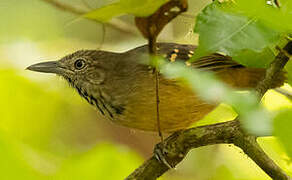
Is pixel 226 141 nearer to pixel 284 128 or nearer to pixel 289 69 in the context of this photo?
pixel 289 69

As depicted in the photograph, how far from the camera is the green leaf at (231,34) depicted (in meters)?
1.11

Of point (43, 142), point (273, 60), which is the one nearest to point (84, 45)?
point (43, 142)

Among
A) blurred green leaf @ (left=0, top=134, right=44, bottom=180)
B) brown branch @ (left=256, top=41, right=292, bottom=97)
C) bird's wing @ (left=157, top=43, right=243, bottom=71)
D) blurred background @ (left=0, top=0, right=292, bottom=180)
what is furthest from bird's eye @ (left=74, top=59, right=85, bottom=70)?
brown branch @ (left=256, top=41, right=292, bottom=97)

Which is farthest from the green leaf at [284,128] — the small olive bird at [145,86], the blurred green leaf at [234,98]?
the small olive bird at [145,86]

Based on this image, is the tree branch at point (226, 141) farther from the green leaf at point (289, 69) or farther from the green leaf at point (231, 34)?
the green leaf at point (231, 34)

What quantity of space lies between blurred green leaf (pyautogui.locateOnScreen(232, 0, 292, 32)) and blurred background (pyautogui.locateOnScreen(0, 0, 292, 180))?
950 millimetres

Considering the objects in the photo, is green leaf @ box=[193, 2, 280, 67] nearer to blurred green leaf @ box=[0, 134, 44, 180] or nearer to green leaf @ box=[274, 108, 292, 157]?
green leaf @ box=[274, 108, 292, 157]

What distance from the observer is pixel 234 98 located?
100 cm

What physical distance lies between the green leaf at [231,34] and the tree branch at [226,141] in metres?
0.33

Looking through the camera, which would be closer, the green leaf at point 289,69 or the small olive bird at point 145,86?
the green leaf at point 289,69

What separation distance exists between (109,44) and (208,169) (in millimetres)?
1276

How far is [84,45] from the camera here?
4016mm

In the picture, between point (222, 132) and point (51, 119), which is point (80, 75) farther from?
point (222, 132)

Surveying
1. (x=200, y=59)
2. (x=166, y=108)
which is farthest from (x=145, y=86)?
(x=200, y=59)
